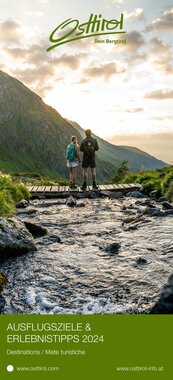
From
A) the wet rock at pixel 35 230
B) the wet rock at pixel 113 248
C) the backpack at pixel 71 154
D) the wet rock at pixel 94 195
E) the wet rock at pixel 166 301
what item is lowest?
the wet rock at pixel 113 248

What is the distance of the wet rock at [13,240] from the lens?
31.9 feet

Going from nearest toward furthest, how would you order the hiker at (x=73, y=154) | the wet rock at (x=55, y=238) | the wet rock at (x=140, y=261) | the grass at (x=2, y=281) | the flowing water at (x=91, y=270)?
the flowing water at (x=91, y=270)
the grass at (x=2, y=281)
the wet rock at (x=140, y=261)
the wet rock at (x=55, y=238)
the hiker at (x=73, y=154)

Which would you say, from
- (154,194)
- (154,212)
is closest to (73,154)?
(154,194)

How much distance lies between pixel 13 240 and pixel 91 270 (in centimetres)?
233

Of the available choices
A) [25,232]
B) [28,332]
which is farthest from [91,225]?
[28,332]

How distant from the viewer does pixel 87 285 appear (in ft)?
25.9

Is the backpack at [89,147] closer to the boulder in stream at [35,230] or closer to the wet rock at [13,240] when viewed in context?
the boulder in stream at [35,230]

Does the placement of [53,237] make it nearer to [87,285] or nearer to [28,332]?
[87,285]

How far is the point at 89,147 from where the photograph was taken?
81.7ft

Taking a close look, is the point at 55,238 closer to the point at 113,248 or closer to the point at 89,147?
the point at 113,248

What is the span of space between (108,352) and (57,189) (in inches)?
809

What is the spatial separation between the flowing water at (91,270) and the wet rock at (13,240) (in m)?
0.24

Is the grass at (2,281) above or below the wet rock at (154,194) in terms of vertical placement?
below

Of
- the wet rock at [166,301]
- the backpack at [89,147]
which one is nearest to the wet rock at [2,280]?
the wet rock at [166,301]
